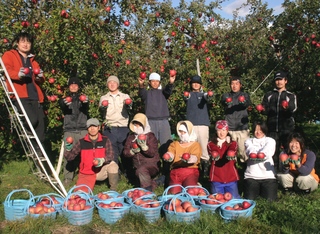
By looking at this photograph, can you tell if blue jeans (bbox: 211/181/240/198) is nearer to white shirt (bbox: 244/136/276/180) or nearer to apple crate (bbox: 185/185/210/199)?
white shirt (bbox: 244/136/276/180)

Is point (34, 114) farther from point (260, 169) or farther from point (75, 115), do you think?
point (260, 169)

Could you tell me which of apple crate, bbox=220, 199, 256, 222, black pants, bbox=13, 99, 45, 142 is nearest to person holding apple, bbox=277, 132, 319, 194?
apple crate, bbox=220, 199, 256, 222

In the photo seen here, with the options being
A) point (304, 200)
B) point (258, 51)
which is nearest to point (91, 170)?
point (304, 200)

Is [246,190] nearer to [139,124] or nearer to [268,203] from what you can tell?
[268,203]

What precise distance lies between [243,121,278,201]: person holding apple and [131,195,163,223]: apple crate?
5.00 feet

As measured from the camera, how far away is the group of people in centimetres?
559

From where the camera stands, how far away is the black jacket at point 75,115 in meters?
6.48

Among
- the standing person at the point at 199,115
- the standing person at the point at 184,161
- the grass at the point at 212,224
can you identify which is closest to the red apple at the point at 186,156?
the standing person at the point at 184,161

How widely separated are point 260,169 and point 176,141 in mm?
1306

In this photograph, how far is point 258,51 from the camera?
879 cm

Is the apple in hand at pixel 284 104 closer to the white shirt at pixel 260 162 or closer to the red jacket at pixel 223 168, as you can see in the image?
the white shirt at pixel 260 162

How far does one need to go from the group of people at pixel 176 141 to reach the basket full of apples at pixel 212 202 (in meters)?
0.66

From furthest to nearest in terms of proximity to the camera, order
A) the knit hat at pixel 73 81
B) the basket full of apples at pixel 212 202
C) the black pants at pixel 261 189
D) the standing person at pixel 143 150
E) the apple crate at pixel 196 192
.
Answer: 1. the knit hat at pixel 73 81
2. the standing person at pixel 143 150
3. the black pants at pixel 261 189
4. the apple crate at pixel 196 192
5. the basket full of apples at pixel 212 202

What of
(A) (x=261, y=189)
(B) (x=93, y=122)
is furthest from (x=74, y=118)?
(A) (x=261, y=189)
